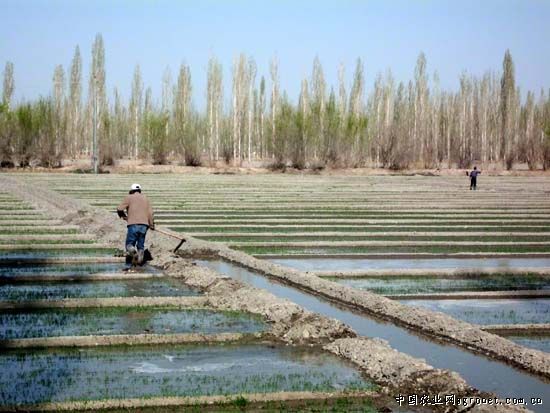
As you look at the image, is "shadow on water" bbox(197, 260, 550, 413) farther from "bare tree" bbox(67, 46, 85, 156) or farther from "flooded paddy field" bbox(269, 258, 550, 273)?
"bare tree" bbox(67, 46, 85, 156)

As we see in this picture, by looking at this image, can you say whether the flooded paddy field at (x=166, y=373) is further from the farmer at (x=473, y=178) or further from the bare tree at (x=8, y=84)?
the bare tree at (x=8, y=84)

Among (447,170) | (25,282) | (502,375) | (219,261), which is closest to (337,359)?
(502,375)

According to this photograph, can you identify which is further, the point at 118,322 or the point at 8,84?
the point at 8,84

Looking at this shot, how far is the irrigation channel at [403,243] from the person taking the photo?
8977 millimetres

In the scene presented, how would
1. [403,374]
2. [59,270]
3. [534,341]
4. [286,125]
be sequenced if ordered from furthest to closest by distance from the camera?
[286,125]
[59,270]
[534,341]
[403,374]

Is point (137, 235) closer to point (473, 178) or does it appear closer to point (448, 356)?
point (448, 356)

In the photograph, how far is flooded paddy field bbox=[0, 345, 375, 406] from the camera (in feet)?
21.1

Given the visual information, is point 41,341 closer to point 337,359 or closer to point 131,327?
point 131,327

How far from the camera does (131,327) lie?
8.74 m

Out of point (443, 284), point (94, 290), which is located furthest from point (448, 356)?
point (94, 290)

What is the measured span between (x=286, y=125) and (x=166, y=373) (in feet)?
147

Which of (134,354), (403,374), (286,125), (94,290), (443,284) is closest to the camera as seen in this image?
(403,374)

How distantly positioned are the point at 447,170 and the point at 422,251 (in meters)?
39.6

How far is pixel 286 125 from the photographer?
51469mm
